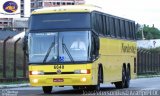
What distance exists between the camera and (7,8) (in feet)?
391

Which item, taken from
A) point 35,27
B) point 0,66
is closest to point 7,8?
point 0,66

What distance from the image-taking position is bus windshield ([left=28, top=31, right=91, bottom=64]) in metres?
23.8

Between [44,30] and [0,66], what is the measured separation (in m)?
18.3

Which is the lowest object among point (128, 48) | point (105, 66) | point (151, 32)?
point (151, 32)

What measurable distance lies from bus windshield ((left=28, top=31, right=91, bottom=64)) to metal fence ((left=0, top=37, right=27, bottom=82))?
40.1ft

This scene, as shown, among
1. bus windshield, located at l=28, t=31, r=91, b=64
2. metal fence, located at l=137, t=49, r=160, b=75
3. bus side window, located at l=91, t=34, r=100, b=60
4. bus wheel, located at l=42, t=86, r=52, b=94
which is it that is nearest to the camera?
bus windshield, located at l=28, t=31, r=91, b=64

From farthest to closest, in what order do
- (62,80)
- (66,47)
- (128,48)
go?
(128,48), (66,47), (62,80)

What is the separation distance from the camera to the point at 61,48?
23.9 m

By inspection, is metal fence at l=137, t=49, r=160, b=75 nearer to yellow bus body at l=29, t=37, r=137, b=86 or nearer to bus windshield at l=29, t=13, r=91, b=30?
yellow bus body at l=29, t=37, r=137, b=86

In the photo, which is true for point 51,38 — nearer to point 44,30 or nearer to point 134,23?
point 44,30

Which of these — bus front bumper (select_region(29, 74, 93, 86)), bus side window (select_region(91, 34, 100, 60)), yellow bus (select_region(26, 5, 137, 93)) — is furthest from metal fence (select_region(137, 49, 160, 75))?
bus front bumper (select_region(29, 74, 93, 86))

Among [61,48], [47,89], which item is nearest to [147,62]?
[47,89]

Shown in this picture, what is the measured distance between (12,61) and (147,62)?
84.9 ft

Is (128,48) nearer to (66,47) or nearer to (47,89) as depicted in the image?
(47,89)
